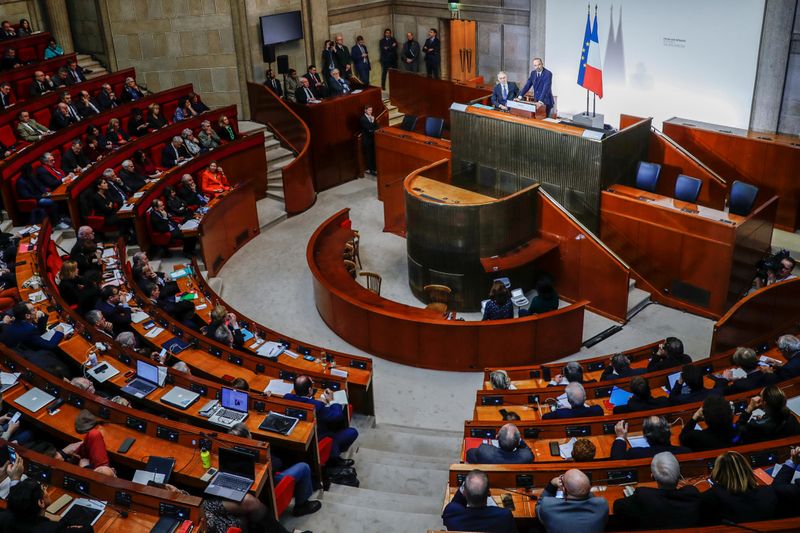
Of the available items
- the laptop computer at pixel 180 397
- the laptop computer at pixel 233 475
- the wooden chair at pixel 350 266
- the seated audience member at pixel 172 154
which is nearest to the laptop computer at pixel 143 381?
the laptop computer at pixel 180 397

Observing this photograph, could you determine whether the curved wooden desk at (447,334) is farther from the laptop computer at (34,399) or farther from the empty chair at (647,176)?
the laptop computer at (34,399)

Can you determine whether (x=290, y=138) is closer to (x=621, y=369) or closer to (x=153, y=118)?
(x=153, y=118)

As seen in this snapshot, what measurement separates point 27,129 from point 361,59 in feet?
26.5

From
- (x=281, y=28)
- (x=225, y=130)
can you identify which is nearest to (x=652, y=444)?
(x=225, y=130)

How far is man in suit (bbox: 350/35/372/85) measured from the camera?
719 inches

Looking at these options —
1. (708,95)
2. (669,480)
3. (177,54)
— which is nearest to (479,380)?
(669,480)

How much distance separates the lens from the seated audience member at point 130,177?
12.5 m

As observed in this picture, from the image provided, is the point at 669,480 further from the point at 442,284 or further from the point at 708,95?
the point at 708,95

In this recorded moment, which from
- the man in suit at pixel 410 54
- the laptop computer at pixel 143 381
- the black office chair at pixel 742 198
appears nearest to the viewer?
the laptop computer at pixel 143 381

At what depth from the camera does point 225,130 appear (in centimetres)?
1481

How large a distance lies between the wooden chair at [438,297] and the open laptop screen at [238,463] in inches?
188

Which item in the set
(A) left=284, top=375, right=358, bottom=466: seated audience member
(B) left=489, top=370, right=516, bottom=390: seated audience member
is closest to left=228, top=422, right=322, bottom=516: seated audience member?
(A) left=284, top=375, right=358, bottom=466: seated audience member

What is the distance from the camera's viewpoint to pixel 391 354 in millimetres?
10266

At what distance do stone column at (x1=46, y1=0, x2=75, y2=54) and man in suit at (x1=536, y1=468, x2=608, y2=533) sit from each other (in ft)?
50.5
